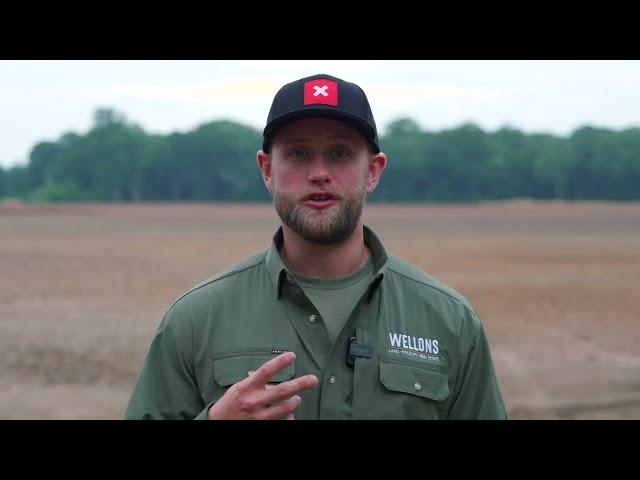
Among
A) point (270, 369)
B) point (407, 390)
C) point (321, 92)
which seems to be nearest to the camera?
point (270, 369)

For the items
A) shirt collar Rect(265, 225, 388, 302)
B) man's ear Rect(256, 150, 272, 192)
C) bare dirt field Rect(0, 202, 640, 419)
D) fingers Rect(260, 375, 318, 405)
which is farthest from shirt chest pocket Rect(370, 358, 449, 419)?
bare dirt field Rect(0, 202, 640, 419)

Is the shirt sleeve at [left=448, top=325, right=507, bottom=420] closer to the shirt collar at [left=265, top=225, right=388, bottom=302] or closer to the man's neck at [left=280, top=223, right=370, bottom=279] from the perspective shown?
the shirt collar at [left=265, top=225, right=388, bottom=302]

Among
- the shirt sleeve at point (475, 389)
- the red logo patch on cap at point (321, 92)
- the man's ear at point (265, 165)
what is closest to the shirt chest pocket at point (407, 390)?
the shirt sleeve at point (475, 389)

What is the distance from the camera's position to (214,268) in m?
24.4

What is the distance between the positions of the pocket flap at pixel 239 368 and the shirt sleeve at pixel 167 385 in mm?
121

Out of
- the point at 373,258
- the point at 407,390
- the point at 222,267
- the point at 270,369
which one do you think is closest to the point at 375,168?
the point at 373,258

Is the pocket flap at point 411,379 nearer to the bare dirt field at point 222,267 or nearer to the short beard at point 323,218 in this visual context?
the short beard at point 323,218

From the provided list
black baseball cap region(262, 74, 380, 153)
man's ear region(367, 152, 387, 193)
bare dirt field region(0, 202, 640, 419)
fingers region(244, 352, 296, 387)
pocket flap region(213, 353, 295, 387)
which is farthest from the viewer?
bare dirt field region(0, 202, 640, 419)

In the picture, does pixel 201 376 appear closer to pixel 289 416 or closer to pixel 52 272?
pixel 289 416

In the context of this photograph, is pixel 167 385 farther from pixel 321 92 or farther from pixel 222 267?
pixel 222 267

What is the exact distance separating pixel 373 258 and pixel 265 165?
53 cm

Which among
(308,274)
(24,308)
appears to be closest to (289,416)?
(308,274)

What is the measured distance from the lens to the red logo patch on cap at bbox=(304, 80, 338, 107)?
2.94 meters

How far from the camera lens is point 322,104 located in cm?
293
